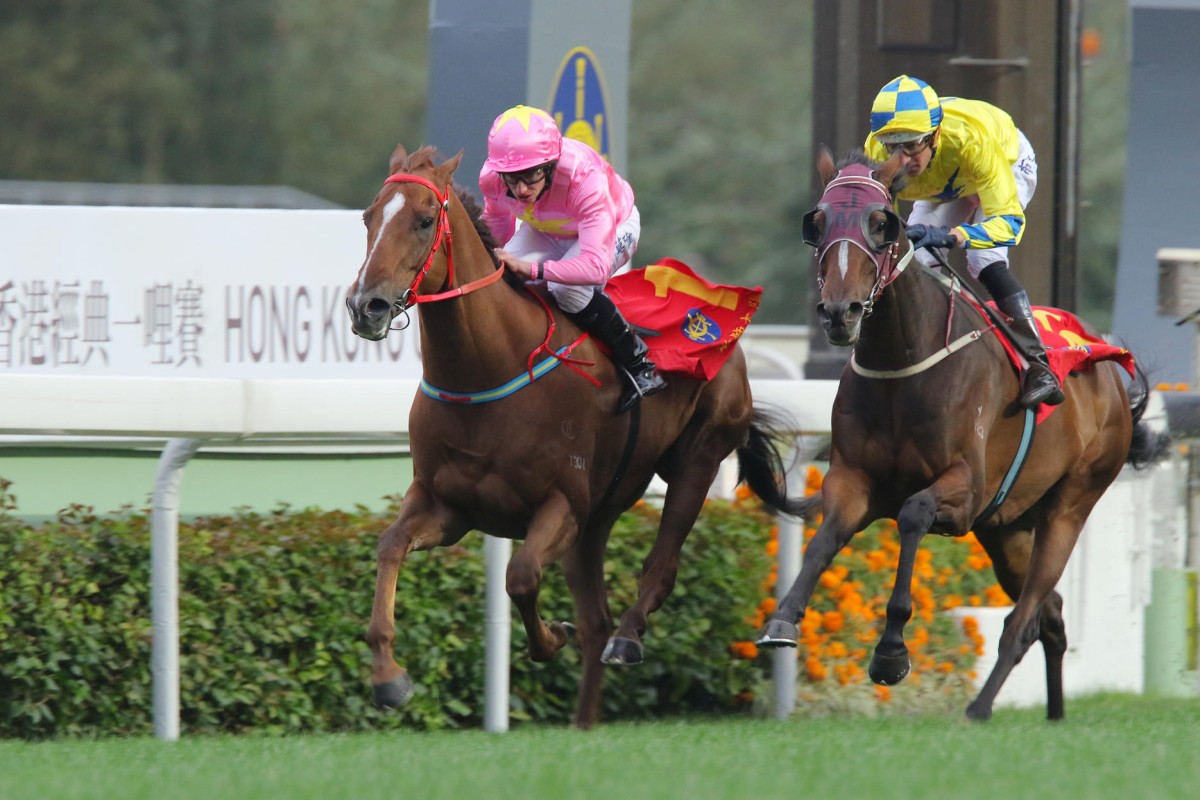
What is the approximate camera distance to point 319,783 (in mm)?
4066

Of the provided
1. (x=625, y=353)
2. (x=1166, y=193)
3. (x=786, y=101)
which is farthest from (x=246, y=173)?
(x=625, y=353)

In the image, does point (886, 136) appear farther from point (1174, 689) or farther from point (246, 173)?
point (246, 173)

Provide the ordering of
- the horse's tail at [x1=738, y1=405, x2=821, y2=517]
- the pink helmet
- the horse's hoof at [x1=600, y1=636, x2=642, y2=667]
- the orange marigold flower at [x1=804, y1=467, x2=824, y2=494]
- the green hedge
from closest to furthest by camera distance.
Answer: the pink helmet → the green hedge → the horse's hoof at [x1=600, y1=636, x2=642, y2=667] → the horse's tail at [x1=738, y1=405, x2=821, y2=517] → the orange marigold flower at [x1=804, y1=467, x2=824, y2=494]

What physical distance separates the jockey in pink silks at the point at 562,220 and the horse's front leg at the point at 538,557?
0.48 m

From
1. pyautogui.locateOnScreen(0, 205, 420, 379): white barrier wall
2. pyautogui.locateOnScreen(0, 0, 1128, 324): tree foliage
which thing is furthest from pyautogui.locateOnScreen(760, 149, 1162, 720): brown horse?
pyautogui.locateOnScreen(0, 0, 1128, 324): tree foliage

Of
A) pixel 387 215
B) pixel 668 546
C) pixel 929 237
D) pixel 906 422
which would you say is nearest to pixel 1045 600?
pixel 906 422

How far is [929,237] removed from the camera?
18.6 feet

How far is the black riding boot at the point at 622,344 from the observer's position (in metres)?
5.73

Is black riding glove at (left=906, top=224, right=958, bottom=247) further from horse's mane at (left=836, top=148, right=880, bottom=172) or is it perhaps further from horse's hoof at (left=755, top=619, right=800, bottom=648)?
horse's hoof at (left=755, top=619, right=800, bottom=648)

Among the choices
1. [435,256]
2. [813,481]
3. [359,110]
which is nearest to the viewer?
[435,256]

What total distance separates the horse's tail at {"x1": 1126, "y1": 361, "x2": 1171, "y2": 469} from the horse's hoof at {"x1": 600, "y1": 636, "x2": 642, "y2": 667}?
7.03 ft

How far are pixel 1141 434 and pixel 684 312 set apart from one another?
192cm

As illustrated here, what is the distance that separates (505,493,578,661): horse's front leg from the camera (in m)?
5.33

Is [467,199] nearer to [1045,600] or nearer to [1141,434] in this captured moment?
[1045,600]
